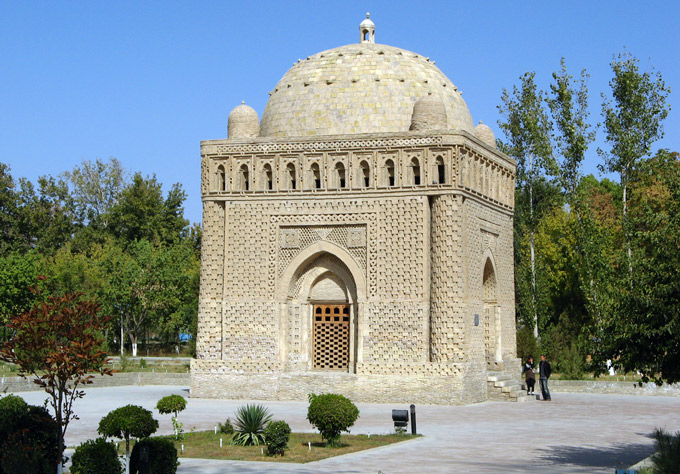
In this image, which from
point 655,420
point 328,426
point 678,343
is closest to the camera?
point 678,343

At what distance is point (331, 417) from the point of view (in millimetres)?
14617

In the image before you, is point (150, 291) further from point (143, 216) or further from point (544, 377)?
point (544, 377)

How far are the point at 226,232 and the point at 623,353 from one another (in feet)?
47.1

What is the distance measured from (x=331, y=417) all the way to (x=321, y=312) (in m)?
10.6

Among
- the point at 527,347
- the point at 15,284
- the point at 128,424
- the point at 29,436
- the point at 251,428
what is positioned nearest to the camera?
the point at 29,436

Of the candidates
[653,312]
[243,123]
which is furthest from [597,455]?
[243,123]

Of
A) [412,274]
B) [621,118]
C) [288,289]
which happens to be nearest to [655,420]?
[412,274]

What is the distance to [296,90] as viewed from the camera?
26.1 metres

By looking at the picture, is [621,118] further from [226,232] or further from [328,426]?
[328,426]

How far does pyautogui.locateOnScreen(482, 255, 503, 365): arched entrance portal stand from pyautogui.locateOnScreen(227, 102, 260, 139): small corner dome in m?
7.32

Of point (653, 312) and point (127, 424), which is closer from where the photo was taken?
point (653, 312)

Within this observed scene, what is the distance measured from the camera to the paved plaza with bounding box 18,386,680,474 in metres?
12.6

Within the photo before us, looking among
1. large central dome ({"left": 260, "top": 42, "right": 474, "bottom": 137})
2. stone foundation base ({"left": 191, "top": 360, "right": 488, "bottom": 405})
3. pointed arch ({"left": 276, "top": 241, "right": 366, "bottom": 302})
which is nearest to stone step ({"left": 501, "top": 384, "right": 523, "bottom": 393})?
stone foundation base ({"left": 191, "top": 360, "right": 488, "bottom": 405})

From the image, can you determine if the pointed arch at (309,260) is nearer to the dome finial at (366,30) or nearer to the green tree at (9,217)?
the dome finial at (366,30)
